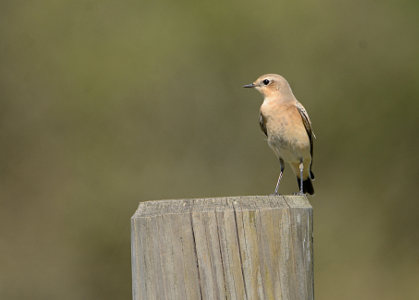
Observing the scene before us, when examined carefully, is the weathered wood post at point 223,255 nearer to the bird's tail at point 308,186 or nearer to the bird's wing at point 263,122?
the bird's wing at point 263,122

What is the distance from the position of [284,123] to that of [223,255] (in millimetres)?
3993

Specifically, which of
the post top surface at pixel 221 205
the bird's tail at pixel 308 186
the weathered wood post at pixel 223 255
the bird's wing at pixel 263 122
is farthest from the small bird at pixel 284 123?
the weathered wood post at pixel 223 255

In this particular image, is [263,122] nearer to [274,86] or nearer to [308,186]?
[274,86]

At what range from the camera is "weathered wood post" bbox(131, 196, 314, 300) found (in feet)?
8.85

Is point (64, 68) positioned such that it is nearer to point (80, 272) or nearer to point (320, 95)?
point (80, 272)

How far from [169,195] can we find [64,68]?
8.73 feet

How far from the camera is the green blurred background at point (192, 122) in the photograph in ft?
33.7

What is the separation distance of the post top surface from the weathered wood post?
7cm

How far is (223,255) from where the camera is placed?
2699 millimetres

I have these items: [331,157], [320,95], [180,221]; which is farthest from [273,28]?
[180,221]

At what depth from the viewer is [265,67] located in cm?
1098

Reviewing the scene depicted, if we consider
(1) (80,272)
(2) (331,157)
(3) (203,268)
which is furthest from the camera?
(2) (331,157)

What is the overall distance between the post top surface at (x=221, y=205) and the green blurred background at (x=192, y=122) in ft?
23.3

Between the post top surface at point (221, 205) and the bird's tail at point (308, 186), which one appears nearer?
the post top surface at point (221, 205)
